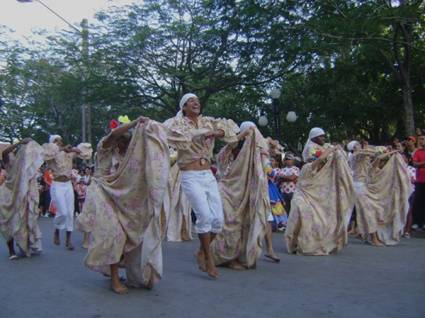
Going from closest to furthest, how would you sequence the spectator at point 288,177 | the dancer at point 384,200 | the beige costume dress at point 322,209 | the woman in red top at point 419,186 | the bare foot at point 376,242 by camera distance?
the beige costume dress at point 322,209 < the bare foot at point 376,242 < the dancer at point 384,200 < the woman in red top at point 419,186 < the spectator at point 288,177

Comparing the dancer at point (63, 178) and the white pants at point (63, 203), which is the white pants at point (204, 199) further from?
the white pants at point (63, 203)

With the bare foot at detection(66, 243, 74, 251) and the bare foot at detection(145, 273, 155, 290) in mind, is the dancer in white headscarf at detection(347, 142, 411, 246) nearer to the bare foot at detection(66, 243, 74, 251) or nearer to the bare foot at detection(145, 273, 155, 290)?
the bare foot at detection(66, 243, 74, 251)

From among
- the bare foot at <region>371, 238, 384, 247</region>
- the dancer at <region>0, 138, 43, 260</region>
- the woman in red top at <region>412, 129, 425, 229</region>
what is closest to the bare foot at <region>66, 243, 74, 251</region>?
the dancer at <region>0, 138, 43, 260</region>

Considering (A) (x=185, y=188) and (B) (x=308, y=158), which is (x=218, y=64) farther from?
(A) (x=185, y=188)

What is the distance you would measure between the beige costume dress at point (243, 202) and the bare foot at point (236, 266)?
0.04 meters

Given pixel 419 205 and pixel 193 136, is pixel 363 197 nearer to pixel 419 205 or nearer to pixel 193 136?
pixel 419 205

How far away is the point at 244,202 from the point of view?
7199mm

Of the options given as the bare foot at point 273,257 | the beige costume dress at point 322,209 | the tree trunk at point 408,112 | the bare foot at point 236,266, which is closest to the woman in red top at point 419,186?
the beige costume dress at point 322,209

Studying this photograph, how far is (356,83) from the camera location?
2223 centimetres

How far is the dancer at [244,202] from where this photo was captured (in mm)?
7000

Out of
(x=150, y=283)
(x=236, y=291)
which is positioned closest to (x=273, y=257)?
(x=236, y=291)

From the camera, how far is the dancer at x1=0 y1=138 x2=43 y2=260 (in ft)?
27.7

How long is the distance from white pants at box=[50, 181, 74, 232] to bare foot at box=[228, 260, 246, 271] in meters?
3.58

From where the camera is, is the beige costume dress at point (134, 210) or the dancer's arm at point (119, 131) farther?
the dancer's arm at point (119, 131)
